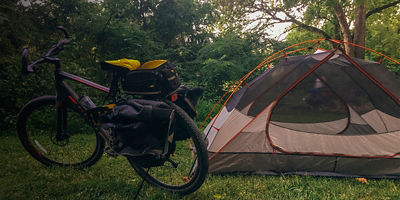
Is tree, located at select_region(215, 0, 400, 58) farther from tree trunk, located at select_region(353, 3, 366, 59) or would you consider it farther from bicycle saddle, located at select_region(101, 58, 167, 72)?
bicycle saddle, located at select_region(101, 58, 167, 72)

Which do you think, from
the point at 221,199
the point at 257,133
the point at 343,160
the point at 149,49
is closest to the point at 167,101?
the point at 221,199

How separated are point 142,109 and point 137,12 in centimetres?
906

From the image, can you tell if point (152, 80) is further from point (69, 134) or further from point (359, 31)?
point (359, 31)

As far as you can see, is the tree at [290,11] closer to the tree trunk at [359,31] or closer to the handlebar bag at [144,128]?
the tree trunk at [359,31]

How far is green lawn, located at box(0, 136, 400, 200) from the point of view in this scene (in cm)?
233

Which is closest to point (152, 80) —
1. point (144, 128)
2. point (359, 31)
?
point (144, 128)

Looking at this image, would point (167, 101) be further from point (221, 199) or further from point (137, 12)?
point (137, 12)

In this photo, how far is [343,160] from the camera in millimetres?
2906

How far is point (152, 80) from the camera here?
211cm

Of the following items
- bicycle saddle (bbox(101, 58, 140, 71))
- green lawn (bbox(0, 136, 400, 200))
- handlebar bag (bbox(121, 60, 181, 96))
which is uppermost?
bicycle saddle (bbox(101, 58, 140, 71))

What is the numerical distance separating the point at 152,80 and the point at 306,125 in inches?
103

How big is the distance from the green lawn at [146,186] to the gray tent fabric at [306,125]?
164mm

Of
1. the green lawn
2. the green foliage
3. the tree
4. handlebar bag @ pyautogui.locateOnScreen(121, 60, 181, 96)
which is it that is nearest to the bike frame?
the green lawn

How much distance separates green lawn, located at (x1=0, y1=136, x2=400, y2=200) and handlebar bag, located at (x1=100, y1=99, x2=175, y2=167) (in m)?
0.53
